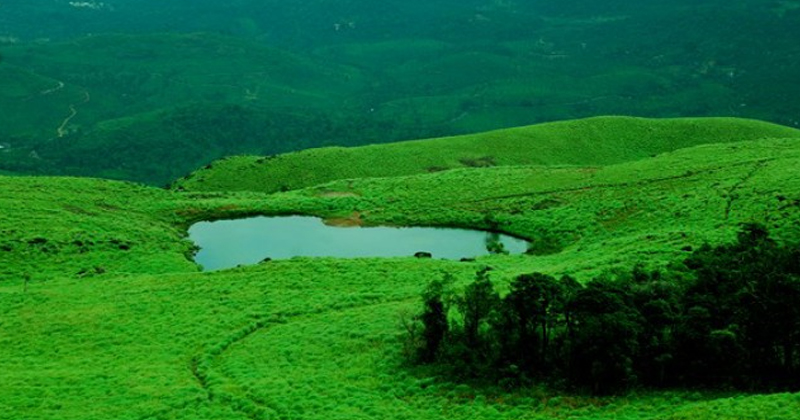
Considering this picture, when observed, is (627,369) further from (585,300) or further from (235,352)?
(235,352)

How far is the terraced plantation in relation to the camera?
4722 centimetres

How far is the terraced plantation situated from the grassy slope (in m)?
17.1

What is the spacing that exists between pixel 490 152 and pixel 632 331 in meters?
105

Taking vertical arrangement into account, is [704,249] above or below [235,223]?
below

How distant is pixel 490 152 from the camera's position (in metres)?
150

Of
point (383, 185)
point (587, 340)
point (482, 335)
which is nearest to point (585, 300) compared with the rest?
point (587, 340)

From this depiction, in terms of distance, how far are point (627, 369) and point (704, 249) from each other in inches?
741

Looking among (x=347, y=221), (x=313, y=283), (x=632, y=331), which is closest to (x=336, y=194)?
(x=347, y=221)

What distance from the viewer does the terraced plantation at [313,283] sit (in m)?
47.2

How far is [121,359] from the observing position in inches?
2188

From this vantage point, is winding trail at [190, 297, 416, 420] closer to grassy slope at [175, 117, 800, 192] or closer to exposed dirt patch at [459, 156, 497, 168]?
grassy slope at [175, 117, 800, 192]

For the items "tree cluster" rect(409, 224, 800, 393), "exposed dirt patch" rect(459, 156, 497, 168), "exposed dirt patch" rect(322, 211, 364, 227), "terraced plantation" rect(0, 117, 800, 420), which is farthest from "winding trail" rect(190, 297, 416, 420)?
"exposed dirt patch" rect(459, 156, 497, 168)

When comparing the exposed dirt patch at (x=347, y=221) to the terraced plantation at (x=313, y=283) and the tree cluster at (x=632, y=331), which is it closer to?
the terraced plantation at (x=313, y=283)

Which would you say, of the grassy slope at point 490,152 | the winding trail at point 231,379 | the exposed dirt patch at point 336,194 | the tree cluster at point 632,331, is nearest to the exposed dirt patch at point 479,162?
the grassy slope at point 490,152
